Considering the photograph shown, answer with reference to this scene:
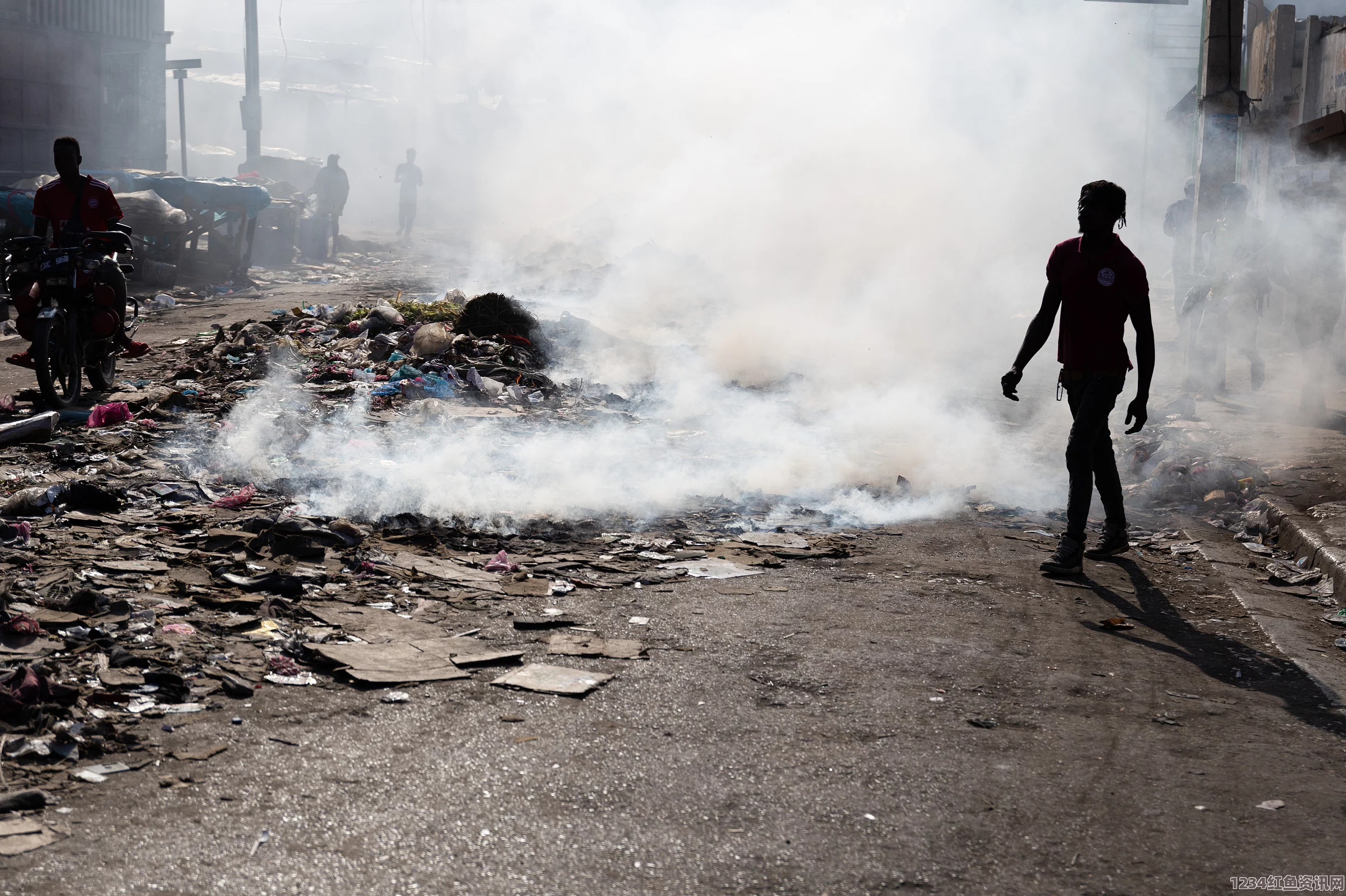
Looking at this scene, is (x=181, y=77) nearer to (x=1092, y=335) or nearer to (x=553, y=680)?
(x=1092, y=335)

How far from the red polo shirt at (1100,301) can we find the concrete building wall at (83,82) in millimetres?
19339

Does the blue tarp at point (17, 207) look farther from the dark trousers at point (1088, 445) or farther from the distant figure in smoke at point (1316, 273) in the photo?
the distant figure in smoke at point (1316, 273)

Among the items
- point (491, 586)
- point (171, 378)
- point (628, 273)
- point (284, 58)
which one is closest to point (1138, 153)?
point (628, 273)

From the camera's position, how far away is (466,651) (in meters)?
3.66

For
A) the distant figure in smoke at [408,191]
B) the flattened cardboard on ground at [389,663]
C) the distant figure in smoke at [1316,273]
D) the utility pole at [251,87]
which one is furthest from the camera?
the utility pole at [251,87]

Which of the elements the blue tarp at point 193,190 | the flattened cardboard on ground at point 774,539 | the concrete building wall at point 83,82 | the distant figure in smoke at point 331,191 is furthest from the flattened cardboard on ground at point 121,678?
the distant figure in smoke at point 331,191

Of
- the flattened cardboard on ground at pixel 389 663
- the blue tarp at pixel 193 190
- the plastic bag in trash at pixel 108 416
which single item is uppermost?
the blue tarp at pixel 193 190

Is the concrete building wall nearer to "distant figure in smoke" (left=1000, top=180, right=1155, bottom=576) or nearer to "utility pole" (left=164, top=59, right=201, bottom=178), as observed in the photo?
"utility pole" (left=164, top=59, right=201, bottom=178)

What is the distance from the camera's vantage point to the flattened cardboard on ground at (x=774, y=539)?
529 cm

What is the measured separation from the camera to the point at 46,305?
7.26 metres

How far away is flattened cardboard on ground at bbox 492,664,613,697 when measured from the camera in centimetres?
335

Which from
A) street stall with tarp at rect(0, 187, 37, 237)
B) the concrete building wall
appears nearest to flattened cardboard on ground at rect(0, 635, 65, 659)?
street stall with tarp at rect(0, 187, 37, 237)

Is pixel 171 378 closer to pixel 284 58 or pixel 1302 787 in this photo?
pixel 1302 787

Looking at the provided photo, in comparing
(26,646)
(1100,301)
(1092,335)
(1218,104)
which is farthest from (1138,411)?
(1218,104)
